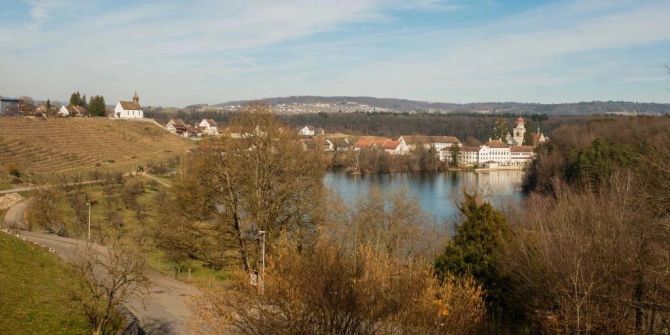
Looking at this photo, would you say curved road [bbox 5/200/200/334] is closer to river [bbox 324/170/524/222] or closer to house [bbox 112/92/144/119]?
river [bbox 324/170/524/222]

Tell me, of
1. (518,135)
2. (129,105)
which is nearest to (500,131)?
(518,135)

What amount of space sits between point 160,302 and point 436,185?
39975mm

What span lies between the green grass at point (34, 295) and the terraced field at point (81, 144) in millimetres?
24156

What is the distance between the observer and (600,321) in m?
9.58

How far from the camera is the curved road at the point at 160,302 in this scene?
38.5ft

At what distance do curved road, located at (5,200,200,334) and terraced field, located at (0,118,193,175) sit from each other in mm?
20773

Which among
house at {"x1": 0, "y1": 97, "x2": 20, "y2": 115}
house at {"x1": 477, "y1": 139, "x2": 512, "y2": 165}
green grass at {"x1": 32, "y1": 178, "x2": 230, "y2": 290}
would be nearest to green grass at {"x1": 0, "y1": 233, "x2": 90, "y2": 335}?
green grass at {"x1": 32, "y1": 178, "x2": 230, "y2": 290}

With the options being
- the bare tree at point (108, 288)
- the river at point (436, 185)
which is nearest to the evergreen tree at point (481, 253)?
the bare tree at point (108, 288)

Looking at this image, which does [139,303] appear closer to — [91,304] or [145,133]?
[91,304]

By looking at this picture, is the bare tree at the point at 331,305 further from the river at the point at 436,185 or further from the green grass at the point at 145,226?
the river at the point at 436,185

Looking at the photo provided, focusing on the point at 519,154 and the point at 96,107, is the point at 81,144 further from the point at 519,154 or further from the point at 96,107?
the point at 519,154

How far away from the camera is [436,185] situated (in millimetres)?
51188

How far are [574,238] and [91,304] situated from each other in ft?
27.9

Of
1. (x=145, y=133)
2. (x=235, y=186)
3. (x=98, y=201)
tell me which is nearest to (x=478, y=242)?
(x=235, y=186)
